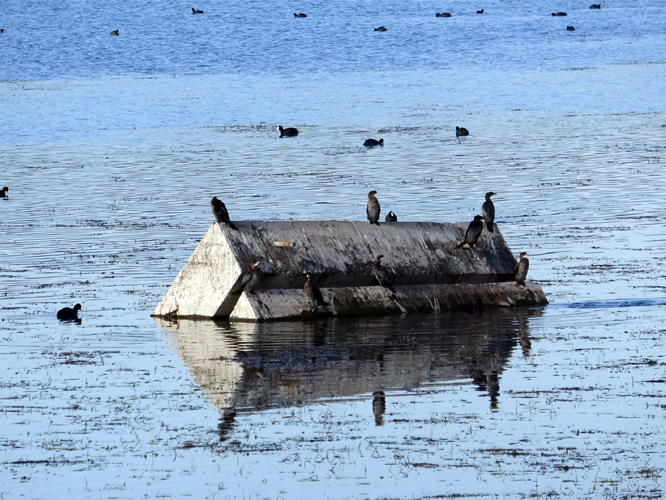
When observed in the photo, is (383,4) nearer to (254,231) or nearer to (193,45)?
(193,45)

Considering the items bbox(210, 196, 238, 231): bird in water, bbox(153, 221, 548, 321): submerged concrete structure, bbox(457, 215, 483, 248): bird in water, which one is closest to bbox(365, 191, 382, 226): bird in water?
bbox(153, 221, 548, 321): submerged concrete structure

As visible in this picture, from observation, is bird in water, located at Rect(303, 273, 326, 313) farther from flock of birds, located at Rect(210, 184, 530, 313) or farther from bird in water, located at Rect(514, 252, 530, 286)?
bird in water, located at Rect(514, 252, 530, 286)

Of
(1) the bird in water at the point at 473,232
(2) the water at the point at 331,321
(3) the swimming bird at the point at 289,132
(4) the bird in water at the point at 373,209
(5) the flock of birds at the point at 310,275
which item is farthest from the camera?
(3) the swimming bird at the point at 289,132

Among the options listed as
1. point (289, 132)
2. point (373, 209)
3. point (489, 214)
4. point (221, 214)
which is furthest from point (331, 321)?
point (289, 132)

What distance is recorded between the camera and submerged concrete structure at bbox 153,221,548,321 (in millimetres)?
20188

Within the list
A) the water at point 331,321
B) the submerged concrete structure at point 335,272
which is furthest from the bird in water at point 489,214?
the water at point 331,321

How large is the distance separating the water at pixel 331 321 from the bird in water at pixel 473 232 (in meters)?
1.37

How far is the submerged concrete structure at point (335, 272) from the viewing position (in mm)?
20188

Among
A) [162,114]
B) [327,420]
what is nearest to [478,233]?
[327,420]

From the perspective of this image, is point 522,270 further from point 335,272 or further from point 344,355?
point 344,355

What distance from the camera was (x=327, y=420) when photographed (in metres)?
13.8

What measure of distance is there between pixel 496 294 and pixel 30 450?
1052cm

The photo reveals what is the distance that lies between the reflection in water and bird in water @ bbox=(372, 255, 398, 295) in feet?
1.82

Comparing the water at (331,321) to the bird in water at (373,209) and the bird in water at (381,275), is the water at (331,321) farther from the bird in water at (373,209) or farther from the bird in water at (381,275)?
the bird in water at (373,209)
